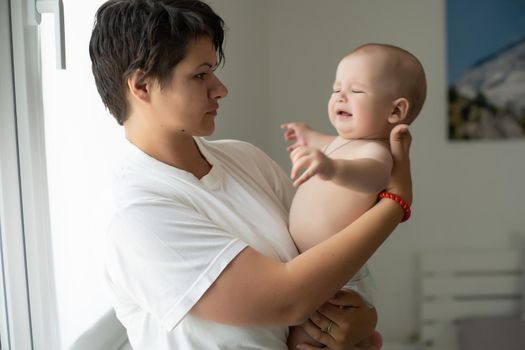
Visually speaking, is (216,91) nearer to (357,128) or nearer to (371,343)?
(357,128)

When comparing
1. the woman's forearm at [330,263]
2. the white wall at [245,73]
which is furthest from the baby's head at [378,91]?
the white wall at [245,73]

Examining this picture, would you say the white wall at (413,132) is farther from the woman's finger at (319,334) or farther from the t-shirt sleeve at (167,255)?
the t-shirt sleeve at (167,255)

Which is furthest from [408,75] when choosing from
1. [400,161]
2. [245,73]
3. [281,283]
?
[245,73]

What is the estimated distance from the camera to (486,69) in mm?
2822

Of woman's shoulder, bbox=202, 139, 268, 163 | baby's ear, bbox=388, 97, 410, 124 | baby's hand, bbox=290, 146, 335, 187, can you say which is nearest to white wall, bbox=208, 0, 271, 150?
woman's shoulder, bbox=202, 139, 268, 163

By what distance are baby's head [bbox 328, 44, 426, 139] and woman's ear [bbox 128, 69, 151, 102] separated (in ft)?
1.30

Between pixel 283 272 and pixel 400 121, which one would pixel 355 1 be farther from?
pixel 283 272

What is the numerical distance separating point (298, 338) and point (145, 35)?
607mm

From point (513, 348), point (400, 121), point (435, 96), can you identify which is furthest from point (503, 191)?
point (400, 121)

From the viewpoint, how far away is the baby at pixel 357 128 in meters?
1.02

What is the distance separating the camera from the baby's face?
1074 mm

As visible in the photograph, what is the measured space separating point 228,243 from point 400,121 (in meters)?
0.47

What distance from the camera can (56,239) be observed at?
126 centimetres

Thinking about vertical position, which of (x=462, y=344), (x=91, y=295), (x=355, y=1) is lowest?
(x=462, y=344)
